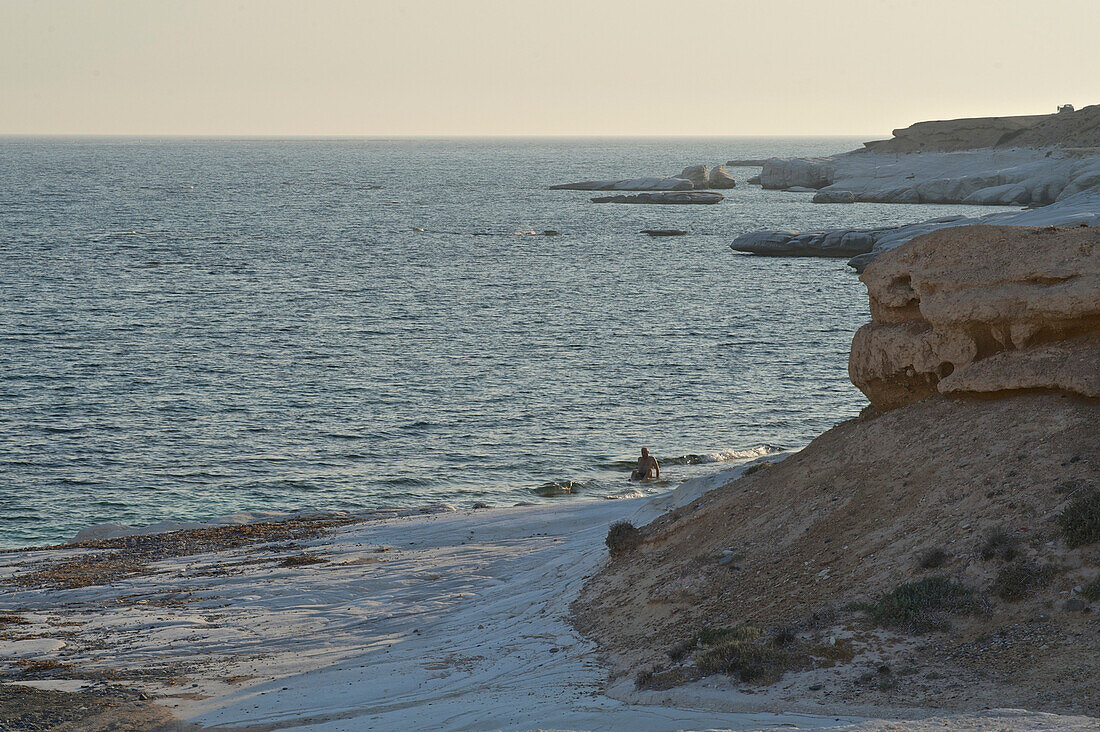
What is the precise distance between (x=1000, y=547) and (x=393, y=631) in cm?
929

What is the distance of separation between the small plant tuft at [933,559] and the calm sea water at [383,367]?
16.9m

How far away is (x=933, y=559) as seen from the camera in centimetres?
1278

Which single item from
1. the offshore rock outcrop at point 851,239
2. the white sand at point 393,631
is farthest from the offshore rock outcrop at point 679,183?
the white sand at point 393,631

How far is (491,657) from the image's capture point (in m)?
14.4

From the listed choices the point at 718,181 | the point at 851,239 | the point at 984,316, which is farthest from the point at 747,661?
the point at 718,181

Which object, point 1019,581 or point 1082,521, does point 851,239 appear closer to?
point 1082,521

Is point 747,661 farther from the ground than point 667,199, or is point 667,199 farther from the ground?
point 667,199

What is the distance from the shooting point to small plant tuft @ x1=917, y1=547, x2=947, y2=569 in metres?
12.7

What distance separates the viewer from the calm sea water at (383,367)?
31.5m

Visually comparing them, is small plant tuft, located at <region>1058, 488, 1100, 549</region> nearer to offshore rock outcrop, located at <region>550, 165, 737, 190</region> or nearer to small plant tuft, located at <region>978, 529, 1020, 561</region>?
small plant tuft, located at <region>978, 529, 1020, 561</region>

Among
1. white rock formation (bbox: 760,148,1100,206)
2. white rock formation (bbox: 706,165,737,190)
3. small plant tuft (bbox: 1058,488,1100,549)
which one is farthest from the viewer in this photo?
white rock formation (bbox: 706,165,737,190)

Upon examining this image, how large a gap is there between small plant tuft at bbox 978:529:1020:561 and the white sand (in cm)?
338

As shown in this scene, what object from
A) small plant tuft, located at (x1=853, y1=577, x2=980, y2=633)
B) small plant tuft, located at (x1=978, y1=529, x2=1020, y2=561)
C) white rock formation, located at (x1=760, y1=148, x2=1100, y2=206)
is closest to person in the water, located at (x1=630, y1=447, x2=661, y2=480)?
small plant tuft, located at (x1=978, y1=529, x2=1020, y2=561)

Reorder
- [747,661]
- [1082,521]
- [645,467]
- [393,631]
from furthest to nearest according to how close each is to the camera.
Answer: [645,467] → [393,631] → [1082,521] → [747,661]
